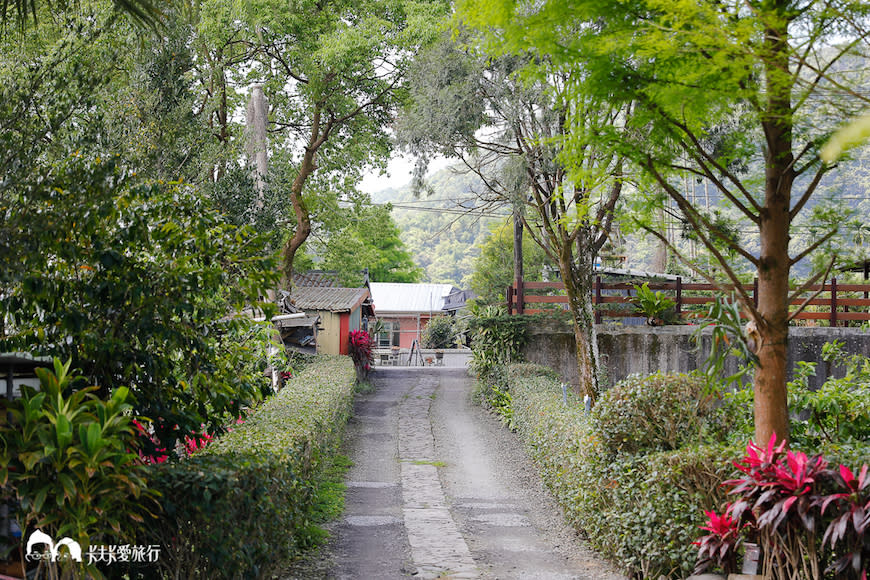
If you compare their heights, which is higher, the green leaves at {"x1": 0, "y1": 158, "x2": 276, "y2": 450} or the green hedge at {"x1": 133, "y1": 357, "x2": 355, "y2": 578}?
the green leaves at {"x1": 0, "y1": 158, "x2": 276, "y2": 450}

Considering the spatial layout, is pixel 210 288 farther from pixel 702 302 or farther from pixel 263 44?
pixel 263 44

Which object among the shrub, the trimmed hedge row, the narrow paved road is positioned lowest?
the narrow paved road

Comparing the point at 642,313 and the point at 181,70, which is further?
the point at 642,313

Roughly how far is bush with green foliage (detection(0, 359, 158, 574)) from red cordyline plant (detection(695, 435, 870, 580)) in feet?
13.5

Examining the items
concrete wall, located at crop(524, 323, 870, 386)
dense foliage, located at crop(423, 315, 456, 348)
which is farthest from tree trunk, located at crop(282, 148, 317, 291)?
dense foliage, located at crop(423, 315, 456, 348)

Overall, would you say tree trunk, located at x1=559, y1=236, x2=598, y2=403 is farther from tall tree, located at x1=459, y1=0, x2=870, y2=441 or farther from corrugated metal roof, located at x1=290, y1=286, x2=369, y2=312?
corrugated metal roof, located at x1=290, y1=286, x2=369, y2=312

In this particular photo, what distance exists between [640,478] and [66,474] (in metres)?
4.70

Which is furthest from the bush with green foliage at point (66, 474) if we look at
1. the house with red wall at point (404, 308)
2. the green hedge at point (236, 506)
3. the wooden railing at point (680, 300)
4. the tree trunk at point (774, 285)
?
the house with red wall at point (404, 308)

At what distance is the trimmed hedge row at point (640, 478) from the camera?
21.0 feet

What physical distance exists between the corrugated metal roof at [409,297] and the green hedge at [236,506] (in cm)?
3997

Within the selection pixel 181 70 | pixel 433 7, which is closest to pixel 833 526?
pixel 181 70

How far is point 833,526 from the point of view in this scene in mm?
5133

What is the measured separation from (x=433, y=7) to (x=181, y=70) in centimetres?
901

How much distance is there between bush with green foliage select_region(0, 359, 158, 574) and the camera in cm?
454
